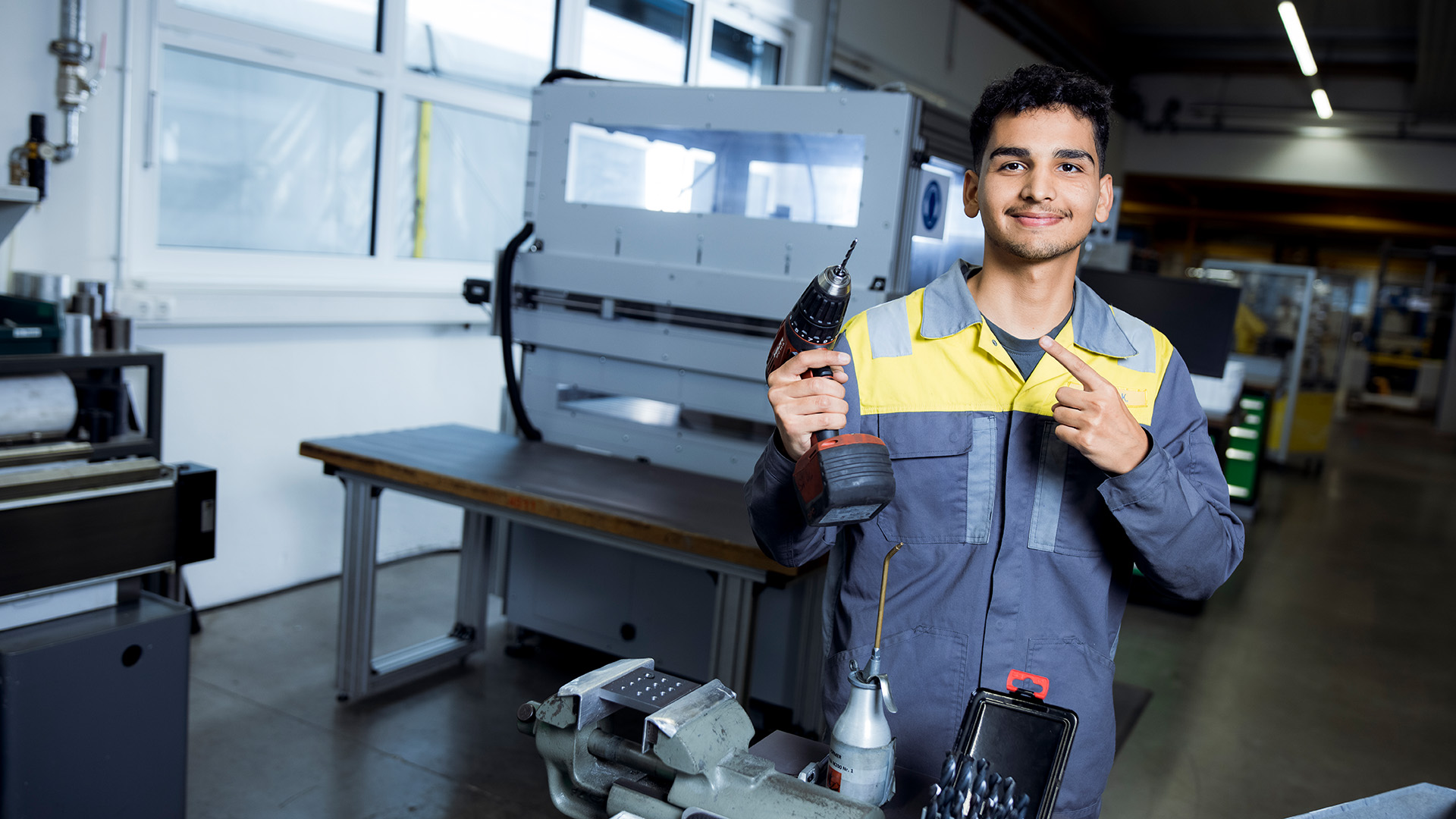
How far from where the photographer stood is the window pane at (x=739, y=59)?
189 inches

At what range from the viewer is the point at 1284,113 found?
921cm

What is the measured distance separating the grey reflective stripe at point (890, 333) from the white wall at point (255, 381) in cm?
233

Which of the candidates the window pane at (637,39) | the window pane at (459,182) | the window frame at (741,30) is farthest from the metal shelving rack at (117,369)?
the window frame at (741,30)

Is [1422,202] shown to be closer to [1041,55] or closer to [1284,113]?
[1284,113]

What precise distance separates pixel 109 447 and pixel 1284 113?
32.6 ft

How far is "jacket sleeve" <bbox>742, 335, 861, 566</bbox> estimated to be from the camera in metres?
1.14

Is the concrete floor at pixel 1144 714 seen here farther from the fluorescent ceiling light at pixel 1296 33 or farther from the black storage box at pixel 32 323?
the fluorescent ceiling light at pixel 1296 33

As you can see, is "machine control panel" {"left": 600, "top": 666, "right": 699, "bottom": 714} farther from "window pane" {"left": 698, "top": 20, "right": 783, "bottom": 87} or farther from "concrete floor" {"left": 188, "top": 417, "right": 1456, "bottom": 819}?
"window pane" {"left": 698, "top": 20, "right": 783, "bottom": 87}

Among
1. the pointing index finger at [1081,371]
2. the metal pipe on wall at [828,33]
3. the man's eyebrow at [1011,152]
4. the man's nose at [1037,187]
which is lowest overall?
the pointing index finger at [1081,371]

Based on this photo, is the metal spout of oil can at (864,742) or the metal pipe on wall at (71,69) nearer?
the metal spout of oil can at (864,742)

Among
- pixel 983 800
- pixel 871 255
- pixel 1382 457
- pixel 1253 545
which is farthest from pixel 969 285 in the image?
pixel 1382 457

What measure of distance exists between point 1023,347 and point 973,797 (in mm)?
579

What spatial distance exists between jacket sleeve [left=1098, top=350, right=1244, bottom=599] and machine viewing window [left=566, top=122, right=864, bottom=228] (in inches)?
42.4

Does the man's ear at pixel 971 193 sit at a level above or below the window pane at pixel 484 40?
below
